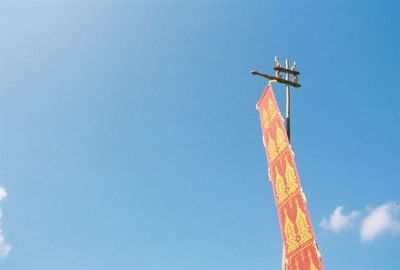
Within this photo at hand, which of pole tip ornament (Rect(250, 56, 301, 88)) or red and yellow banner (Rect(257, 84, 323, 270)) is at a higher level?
pole tip ornament (Rect(250, 56, 301, 88))

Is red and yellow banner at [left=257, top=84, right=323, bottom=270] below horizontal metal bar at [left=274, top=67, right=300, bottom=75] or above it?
below

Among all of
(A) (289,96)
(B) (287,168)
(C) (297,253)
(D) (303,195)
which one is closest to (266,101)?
(A) (289,96)

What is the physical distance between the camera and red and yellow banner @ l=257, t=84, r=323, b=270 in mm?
7430

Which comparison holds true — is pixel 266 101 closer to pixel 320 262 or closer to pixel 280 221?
pixel 280 221

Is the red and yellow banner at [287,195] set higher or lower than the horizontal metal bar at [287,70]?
lower

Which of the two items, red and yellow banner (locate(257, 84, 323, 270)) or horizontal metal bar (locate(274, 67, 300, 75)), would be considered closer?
red and yellow banner (locate(257, 84, 323, 270))

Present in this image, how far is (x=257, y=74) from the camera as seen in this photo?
11609 millimetres

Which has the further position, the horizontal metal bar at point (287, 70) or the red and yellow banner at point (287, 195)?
the horizontal metal bar at point (287, 70)

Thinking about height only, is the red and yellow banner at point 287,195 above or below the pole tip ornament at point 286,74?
below

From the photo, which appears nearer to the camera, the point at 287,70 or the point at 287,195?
the point at 287,195

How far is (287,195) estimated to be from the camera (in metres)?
8.49

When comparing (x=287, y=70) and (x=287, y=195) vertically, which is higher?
(x=287, y=70)

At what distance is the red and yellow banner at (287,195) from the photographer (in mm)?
7430

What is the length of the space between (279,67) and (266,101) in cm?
183
